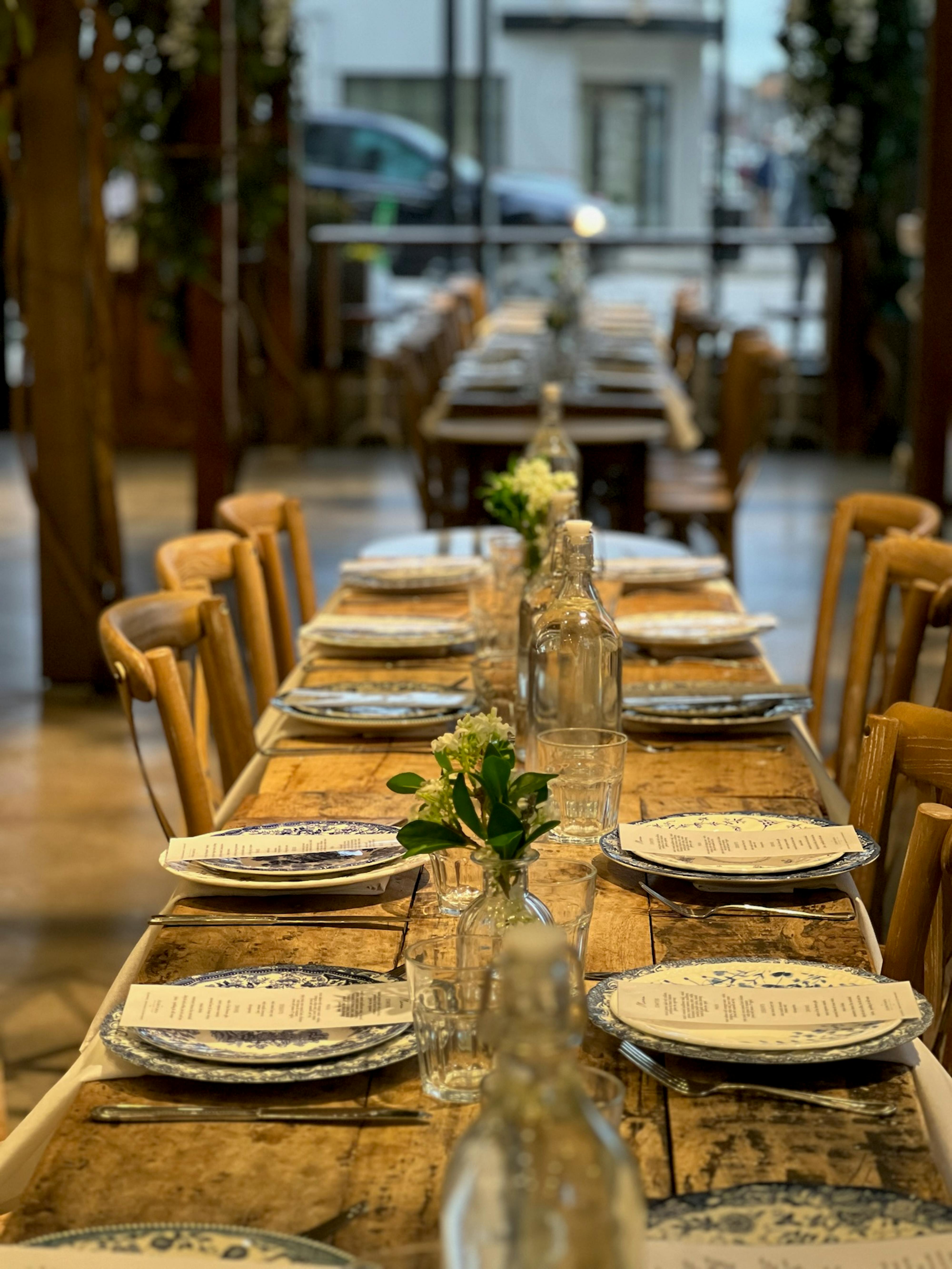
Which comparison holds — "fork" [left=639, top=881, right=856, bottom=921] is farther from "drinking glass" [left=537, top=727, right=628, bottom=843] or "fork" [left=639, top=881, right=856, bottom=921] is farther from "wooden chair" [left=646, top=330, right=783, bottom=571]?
"wooden chair" [left=646, top=330, right=783, bottom=571]

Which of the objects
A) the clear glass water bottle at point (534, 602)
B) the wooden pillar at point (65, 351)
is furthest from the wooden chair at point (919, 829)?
the wooden pillar at point (65, 351)

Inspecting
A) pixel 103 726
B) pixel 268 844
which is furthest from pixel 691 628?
pixel 103 726

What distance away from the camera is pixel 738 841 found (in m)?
1.62

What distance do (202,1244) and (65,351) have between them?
420cm

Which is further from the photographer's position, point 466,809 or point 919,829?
point 919,829

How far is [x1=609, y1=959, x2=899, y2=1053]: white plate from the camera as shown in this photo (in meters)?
1.18

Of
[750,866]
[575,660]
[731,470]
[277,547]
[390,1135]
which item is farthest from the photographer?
[731,470]

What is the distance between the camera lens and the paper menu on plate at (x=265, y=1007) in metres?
1.23

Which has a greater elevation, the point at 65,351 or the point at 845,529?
the point at 65,351

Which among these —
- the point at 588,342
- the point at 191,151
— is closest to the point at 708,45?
the point at 588,342

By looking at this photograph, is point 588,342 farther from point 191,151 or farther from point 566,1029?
Result: point 566,1029

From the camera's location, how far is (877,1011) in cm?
123

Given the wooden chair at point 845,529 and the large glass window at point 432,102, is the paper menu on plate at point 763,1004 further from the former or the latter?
the large glass window at point 432,102

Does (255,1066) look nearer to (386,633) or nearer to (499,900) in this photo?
(499,900)
